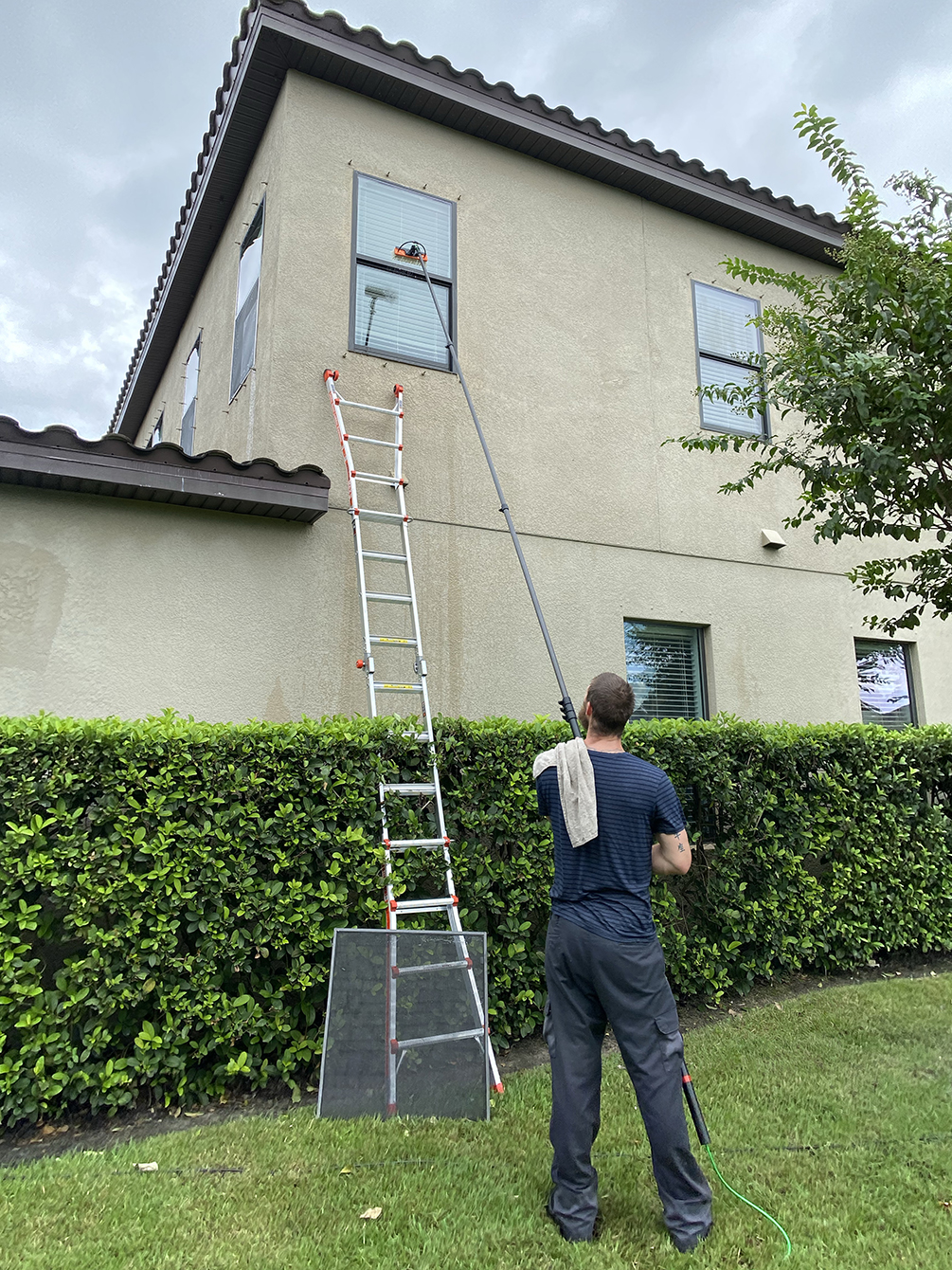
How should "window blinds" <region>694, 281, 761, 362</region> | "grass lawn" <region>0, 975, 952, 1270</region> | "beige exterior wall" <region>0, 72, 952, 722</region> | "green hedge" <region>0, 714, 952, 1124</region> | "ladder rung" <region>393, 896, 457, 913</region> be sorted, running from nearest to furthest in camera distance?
"grass lawn" <region>0, 975, 952, 1270</region>, "green hedge" <region>0, 714, 952, 1124</region>, "ladder rung" <region>393, 896, 457, 913</region>, "beige exterior wall" <region>0, 72, 952, 722</region>, "window blinds" <region>694, 281, 761, 362</region>

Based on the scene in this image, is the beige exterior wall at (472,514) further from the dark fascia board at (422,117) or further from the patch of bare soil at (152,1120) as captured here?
the patch of bare soil at (152,1120)

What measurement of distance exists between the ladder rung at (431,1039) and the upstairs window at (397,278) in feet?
16.1

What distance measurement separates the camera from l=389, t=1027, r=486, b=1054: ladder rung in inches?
156

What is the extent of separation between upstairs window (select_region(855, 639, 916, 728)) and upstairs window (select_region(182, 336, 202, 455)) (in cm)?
746

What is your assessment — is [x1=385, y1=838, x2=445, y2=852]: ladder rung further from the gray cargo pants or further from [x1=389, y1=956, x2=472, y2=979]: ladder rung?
the gray cargo pants

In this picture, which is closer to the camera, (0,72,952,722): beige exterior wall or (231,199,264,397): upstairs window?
(0,72,952,722): beige exterior wall

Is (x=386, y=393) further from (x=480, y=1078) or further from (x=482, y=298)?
(x=480, y=1078)

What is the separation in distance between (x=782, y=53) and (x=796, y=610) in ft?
19.8

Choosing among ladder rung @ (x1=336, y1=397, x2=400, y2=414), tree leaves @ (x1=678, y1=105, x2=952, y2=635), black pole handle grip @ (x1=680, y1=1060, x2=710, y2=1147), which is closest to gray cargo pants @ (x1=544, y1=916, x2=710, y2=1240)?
black pole handle grip @ (x1=680, y1=1060, x2=710, y2=1147)

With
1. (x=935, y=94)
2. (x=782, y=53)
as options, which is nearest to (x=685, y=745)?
(x=935, y=94)

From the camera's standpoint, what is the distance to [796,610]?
26.6 ft

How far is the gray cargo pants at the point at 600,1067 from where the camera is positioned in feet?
9.57

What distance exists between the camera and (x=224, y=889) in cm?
418

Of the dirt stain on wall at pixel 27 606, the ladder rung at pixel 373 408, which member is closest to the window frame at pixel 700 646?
the ladder rung at pixel 373 408
